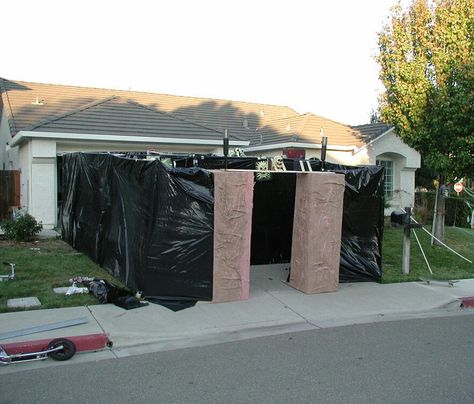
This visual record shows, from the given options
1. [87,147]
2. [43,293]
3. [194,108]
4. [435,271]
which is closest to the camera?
[43,293]

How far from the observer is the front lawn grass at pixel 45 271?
25.6ft

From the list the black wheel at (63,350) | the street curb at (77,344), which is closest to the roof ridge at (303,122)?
the street curb at (77,344)

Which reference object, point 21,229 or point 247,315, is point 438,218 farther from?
point 21,229

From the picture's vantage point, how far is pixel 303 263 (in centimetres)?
901

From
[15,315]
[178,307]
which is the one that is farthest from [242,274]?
[15,315]

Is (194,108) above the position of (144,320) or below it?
above

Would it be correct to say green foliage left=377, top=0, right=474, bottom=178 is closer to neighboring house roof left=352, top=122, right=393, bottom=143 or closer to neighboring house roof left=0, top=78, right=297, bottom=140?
neighboring house roof left=352, top=122, right=393, bottom=143

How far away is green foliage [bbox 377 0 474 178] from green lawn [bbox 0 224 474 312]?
7.68 ft

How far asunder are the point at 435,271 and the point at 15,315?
859 centimetres

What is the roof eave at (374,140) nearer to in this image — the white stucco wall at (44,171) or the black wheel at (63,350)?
the white stucco wall at (44,171)

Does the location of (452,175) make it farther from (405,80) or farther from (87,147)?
(87,147)

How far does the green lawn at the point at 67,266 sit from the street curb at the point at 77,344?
1570 millimetres

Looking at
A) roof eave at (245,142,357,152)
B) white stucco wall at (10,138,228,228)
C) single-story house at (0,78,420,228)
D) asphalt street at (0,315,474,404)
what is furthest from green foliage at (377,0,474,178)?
white stucco wall at (10,138,228,228)

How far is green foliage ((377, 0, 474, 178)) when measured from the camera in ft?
39.3
